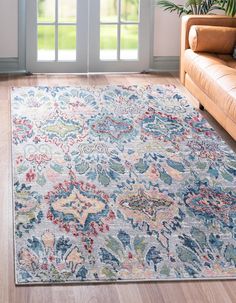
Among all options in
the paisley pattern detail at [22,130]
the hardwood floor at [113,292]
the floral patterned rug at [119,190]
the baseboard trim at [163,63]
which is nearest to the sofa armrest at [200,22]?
the floral patterned rug at [119,190]

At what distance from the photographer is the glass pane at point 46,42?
675cm

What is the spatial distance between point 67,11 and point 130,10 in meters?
0.57

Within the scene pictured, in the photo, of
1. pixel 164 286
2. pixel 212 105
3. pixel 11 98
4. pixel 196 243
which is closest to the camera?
pixel 164 286

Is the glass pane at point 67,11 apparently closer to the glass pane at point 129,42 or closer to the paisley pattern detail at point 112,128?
the glass pane at point 129,42

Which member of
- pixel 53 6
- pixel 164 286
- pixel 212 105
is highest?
pixel 53 6

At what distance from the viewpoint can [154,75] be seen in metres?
6.89

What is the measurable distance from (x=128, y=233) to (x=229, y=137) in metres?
1.70

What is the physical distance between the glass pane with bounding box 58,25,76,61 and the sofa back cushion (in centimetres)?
134

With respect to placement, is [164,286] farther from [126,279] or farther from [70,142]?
[70,142]

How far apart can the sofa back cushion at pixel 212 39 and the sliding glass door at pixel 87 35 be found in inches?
43.6

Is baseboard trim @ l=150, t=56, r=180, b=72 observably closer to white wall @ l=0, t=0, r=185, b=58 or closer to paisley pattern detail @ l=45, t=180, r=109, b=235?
white wall @ l=0, t=0, r=185, b=58

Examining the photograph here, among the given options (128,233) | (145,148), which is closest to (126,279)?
(128,233)

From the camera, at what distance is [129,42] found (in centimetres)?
694

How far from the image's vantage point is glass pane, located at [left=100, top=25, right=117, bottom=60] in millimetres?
6867
